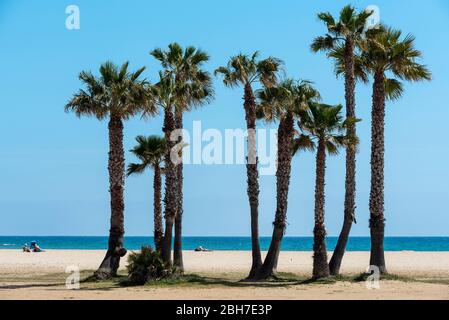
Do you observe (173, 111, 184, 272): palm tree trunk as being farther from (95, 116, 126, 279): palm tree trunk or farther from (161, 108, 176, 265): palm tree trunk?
(95, 116, 126, 279): palm tree trunk

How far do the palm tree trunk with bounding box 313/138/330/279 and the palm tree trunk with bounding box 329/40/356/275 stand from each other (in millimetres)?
1823

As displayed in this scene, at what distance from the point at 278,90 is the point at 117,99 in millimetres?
7198

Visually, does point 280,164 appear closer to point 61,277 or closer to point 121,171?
point 121,171

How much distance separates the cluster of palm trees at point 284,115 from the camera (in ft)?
112

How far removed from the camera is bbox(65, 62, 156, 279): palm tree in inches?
1379

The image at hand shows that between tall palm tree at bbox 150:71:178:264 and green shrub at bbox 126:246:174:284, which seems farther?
tall palm tree at bbox 150:71:178:264

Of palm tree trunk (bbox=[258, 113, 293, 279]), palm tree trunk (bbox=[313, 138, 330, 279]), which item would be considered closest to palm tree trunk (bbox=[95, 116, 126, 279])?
palm tree trunk (bbox=[258, 113, 293, 279])

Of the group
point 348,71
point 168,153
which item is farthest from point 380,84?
point 168,153

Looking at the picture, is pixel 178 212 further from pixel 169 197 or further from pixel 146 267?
pixel 146 267

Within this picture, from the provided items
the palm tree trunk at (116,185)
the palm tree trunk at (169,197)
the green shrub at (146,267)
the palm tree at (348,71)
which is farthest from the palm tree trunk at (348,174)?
the palm tree trunk at (116,185)

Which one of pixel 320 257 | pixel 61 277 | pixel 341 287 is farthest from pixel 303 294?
pixel 61 277

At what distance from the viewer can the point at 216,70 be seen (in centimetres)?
3756

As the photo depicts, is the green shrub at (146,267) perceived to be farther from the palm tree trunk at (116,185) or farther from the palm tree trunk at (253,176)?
the palm tree trunk at (253,176)

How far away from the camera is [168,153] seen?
35.8m
